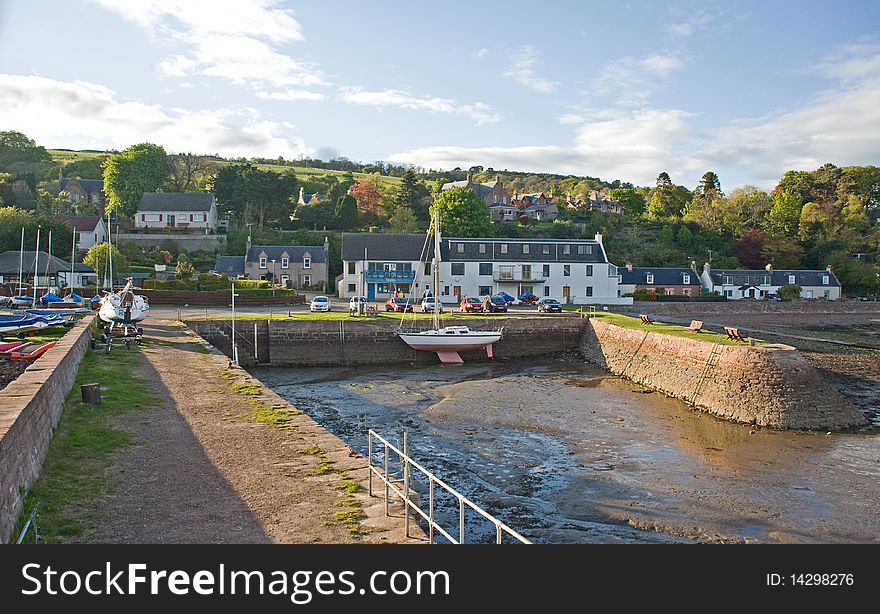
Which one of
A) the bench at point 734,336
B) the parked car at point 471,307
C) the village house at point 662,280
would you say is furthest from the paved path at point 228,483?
the village house at point 662,280

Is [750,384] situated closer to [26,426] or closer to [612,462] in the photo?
[612,462]

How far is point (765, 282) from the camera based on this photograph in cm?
7712

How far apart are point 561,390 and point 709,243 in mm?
68422

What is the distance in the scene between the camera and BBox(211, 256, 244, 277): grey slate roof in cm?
6738

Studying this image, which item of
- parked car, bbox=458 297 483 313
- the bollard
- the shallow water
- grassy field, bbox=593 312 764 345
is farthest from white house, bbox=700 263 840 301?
the bollard

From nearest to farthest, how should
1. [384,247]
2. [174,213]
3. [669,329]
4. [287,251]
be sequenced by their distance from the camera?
[669,329] → [384,247] → [287,251] → [174,213]

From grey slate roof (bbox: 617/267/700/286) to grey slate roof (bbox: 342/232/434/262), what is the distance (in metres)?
22.4

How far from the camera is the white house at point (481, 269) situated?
63.4 meters

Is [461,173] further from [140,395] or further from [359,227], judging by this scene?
[140,395]

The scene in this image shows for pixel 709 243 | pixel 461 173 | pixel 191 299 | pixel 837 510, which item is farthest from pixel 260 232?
pixel 461 173

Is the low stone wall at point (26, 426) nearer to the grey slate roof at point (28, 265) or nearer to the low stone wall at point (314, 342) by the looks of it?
the low stone wall at point (314, 342)

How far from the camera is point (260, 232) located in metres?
81.6

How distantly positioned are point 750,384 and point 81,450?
66.4 feet

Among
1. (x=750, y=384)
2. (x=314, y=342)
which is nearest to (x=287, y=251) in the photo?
(x=314, y=342)
